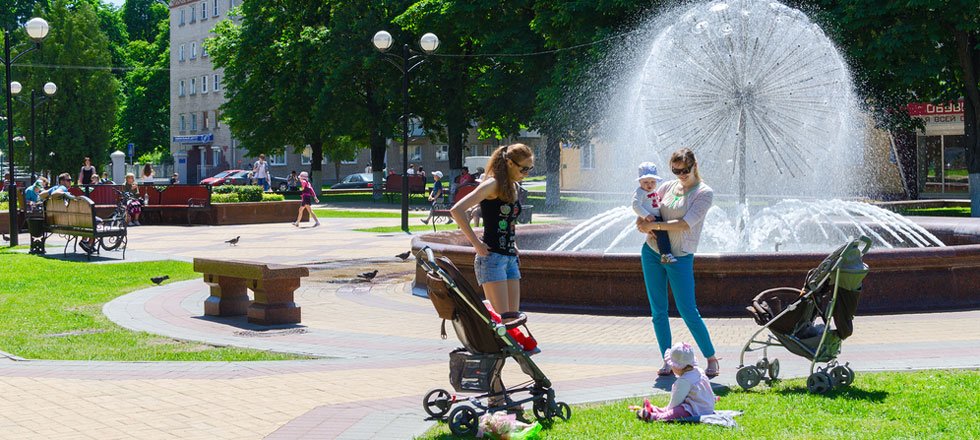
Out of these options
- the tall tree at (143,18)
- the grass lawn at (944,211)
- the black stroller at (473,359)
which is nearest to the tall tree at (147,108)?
the tall tree at (143,18)

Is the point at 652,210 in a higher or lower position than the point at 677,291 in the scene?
higher

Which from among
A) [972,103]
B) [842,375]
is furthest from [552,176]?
[842,375]

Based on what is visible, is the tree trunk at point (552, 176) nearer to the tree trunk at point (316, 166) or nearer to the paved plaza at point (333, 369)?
the tree trunk at point (316, 166)

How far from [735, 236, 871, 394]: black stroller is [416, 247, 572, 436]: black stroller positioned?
1551mm

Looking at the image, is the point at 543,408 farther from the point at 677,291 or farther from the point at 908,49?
the point at 908,49

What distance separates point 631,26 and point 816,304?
2521cm

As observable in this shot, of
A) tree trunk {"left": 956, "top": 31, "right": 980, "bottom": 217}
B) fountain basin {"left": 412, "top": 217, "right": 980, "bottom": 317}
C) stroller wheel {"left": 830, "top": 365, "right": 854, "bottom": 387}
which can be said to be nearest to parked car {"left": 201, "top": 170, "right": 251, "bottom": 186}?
tree trunk {"left": 956, "top": 31, "right": 980, "bottom": 217}

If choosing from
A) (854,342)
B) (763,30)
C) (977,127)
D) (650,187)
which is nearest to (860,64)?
(977,127)

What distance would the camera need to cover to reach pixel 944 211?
30953mm

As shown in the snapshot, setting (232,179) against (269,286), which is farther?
(232,179)

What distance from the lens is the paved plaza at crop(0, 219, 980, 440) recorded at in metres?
6.39

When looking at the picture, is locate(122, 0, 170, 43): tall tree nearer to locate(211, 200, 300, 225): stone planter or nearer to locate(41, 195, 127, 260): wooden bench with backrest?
locate(211, 200, 300, 225): stone planter

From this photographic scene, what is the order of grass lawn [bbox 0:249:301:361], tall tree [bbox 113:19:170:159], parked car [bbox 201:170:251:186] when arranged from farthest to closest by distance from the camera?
tall tree [bbox 113:19:170:159]
parked car [bbox 201:170:251:186]
grass lawn [bbox 0:249:301:361]

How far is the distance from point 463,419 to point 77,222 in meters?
14.8
